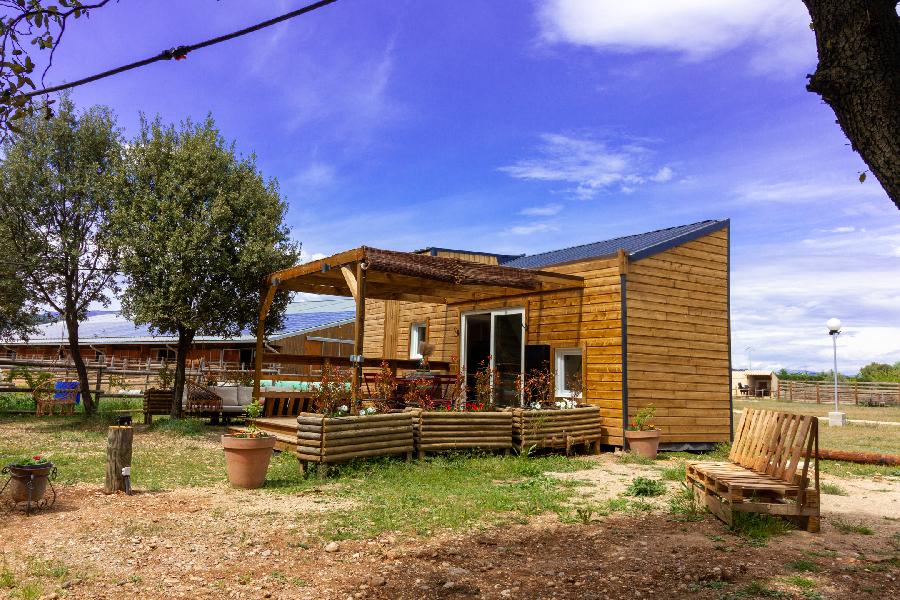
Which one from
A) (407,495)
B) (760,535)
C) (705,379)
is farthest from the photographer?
(705,379)

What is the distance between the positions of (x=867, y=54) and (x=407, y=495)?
18.2 feet

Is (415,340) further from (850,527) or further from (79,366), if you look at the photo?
(850,527)

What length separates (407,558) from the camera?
4.66m

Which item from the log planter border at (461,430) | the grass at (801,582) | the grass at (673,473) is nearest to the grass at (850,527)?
the grass at (801,582)

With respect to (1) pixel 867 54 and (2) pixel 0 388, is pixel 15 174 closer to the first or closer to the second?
(2) pixel 0 388

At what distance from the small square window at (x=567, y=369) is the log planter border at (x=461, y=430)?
2.36 m

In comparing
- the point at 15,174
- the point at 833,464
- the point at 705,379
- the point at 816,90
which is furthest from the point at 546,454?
the point at 15,174

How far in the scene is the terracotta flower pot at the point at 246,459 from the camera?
7.28m

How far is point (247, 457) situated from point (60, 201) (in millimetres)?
11138

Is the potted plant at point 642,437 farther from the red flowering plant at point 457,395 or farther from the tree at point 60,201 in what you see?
the tree at point 60,201

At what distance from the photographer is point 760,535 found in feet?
17.1

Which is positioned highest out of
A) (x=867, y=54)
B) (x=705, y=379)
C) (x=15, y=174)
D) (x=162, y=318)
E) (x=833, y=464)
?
(x=15, y=174)

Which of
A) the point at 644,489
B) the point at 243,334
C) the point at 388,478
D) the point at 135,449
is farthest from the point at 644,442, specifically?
the point at 243,334

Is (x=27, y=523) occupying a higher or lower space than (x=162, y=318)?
lower
